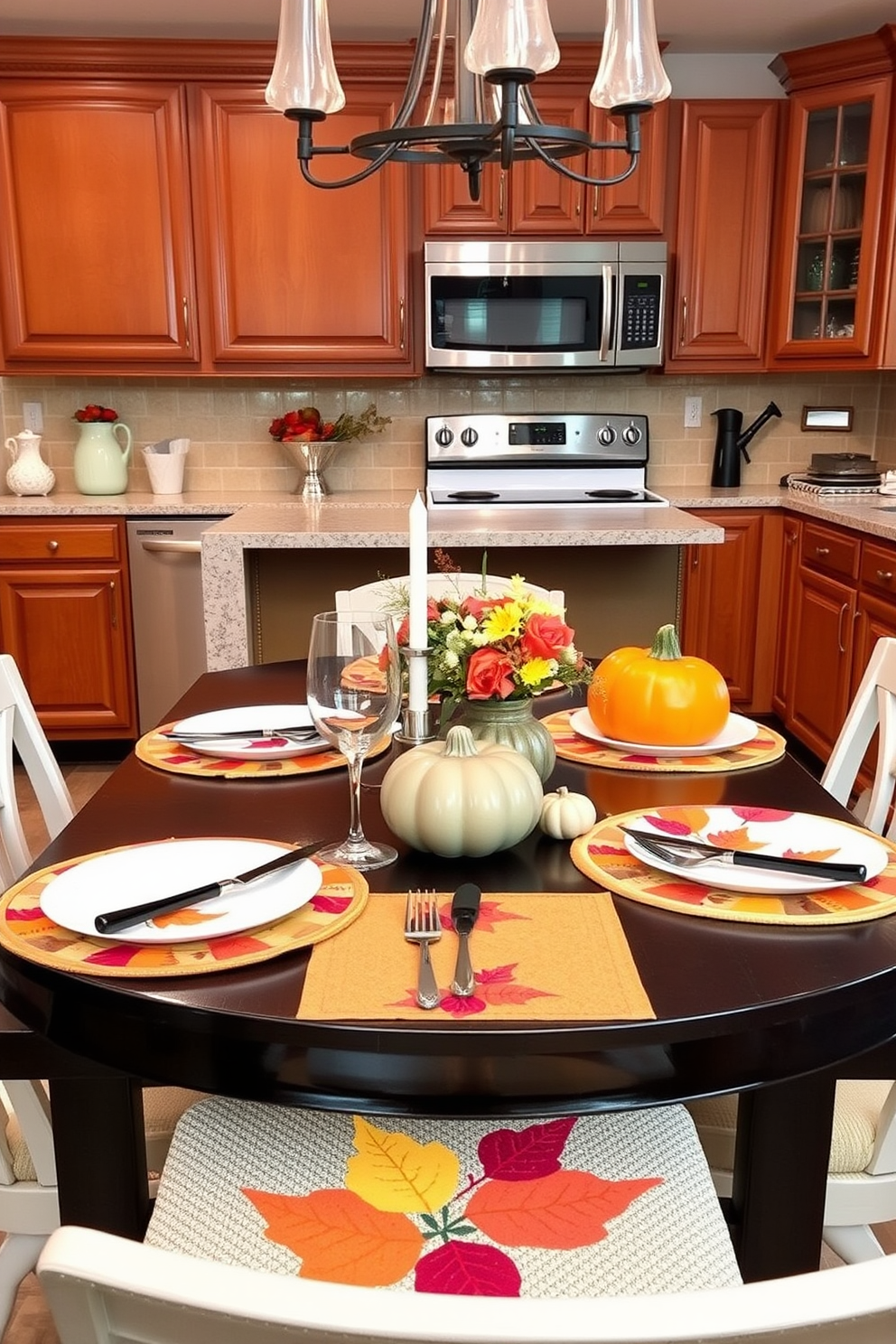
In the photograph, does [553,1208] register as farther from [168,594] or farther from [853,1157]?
[168,594]

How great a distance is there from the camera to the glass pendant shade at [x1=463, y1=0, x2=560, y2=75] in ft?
4.03

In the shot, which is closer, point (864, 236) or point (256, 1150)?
point (256, 1150)

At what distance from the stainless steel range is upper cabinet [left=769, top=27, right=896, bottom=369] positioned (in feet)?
2.18

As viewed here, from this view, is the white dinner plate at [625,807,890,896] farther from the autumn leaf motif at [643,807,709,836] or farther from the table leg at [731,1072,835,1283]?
the table leg at [731,1072,835,1283]

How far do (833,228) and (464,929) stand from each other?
371cm

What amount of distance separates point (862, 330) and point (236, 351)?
2194mm

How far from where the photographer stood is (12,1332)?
150cm

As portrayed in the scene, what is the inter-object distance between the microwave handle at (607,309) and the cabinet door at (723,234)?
265 millimetres

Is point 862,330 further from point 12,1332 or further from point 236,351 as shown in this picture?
point 12,1332

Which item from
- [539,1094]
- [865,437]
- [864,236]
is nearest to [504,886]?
[539,1094]

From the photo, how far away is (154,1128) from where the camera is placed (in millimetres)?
1197

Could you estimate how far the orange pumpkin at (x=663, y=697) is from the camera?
57.7 inches

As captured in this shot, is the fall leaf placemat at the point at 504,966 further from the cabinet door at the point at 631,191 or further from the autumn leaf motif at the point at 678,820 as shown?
the cabinet door at the point at 631,191

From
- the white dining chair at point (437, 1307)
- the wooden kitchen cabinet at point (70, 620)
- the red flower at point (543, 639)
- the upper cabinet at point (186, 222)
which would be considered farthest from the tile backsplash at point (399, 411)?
the white dining chair at point (437, 1307)
